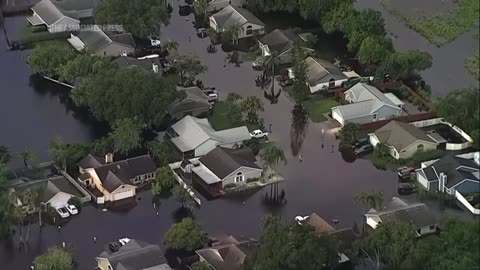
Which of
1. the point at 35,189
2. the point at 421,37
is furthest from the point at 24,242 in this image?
the point at 421,37

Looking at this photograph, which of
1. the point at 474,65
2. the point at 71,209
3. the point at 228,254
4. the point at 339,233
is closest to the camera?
the point at 228,254

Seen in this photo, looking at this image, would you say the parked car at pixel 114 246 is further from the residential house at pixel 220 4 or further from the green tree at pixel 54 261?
the residential house at pixel 220 4

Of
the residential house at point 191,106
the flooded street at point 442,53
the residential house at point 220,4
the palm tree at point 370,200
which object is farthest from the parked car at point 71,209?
the residential house at point 220,4

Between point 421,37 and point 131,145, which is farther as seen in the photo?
point 421,37

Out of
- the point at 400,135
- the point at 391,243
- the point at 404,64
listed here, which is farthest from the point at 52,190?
the point at 404,64

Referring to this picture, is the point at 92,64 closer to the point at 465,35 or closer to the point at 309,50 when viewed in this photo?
the point at 309,50

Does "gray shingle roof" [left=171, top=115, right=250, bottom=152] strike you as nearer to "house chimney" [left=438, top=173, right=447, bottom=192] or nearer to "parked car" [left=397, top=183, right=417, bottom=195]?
"parked car" [left=397, top=183, right=417, bottom=195]

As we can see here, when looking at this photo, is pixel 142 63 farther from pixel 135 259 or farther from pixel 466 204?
pixel 466 204
